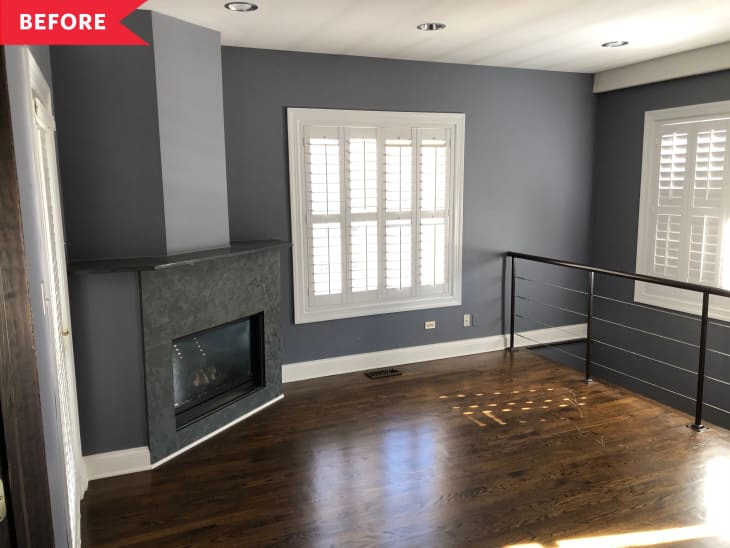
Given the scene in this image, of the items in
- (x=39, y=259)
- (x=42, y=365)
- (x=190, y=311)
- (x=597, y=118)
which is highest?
(x=597, y=118)

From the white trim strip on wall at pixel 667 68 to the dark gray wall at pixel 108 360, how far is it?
435 centimetres

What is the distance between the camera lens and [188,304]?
10.9 ft

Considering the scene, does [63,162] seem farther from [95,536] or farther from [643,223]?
[643,223]

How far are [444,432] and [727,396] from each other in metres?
2.55

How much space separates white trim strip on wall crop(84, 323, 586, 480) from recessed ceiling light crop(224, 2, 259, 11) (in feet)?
8.17

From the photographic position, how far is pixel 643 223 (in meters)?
5.14

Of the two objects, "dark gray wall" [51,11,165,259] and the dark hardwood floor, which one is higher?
"dark gray wall" [51,11,165,259]

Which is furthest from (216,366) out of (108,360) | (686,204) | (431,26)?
(686,204)

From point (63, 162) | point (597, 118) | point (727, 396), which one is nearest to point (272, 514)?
point (63, 162)

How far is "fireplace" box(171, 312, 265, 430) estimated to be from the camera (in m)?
3.49

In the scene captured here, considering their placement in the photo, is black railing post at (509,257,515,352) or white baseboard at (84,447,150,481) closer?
white baseboard at (84,447,150,481)

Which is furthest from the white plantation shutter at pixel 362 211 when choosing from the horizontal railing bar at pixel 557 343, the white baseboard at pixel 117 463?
the white baseboard at pixel 117 463

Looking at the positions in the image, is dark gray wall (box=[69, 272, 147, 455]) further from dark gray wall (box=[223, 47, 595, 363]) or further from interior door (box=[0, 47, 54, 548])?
interior door (box=[0, 47, 54, 548])

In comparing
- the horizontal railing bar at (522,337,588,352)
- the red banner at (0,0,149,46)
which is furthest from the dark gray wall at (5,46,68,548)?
the horizontal railing bar at (522,337,588,352)
